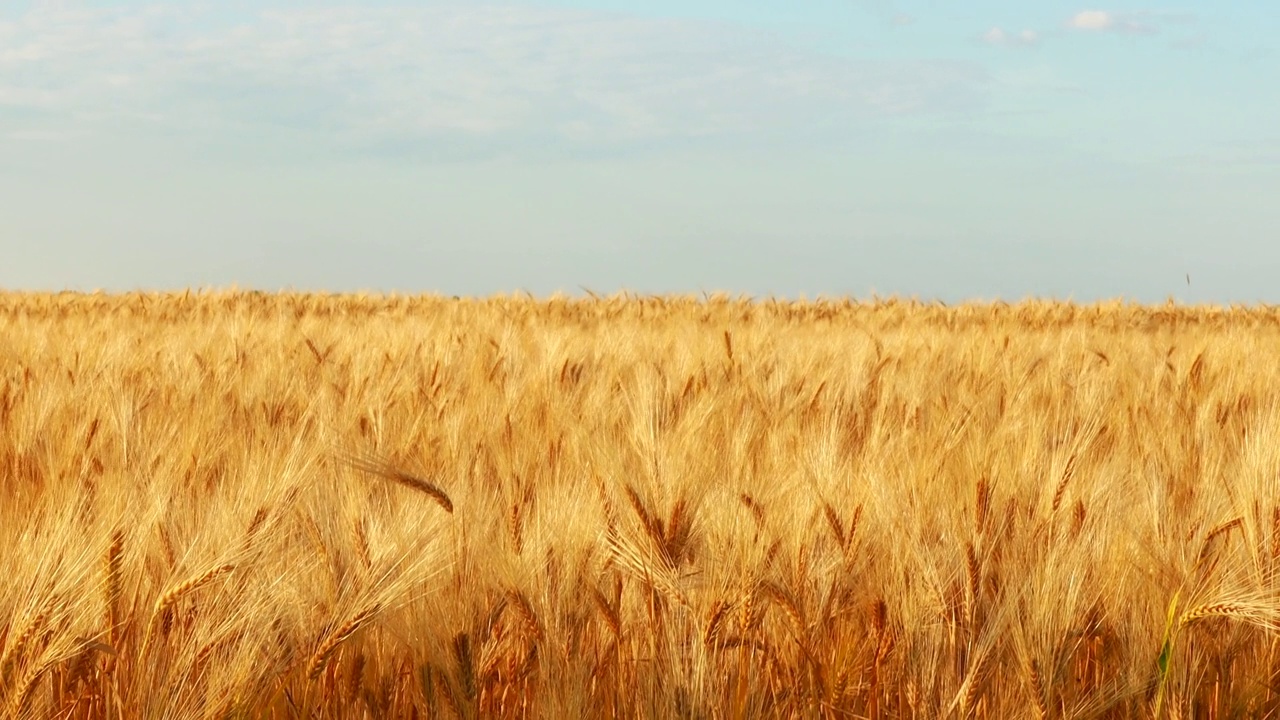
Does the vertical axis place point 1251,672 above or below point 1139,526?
below

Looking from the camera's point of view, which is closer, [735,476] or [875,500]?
[875,500]

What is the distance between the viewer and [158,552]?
1.99 m

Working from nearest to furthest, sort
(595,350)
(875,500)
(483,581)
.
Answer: (483,581) → (875,500) → (595,350)

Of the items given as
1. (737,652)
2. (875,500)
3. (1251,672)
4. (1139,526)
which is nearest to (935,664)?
(737,652)

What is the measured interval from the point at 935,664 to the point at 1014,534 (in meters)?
0.52

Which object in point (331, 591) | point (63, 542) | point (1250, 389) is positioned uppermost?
point (63, 542)

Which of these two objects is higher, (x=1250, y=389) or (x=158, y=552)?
(x=158, y=552)

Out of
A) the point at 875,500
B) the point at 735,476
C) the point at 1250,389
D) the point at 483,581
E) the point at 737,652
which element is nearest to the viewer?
the point at 737,652

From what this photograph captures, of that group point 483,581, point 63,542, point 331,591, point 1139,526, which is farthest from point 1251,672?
point 63,542

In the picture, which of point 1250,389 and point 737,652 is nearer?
point 737,652

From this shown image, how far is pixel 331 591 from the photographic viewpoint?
178 centimetres

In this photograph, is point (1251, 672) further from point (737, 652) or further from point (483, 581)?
point (483, 581)

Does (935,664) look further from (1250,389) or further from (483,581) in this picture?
(1250,389)

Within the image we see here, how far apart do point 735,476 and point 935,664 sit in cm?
92
